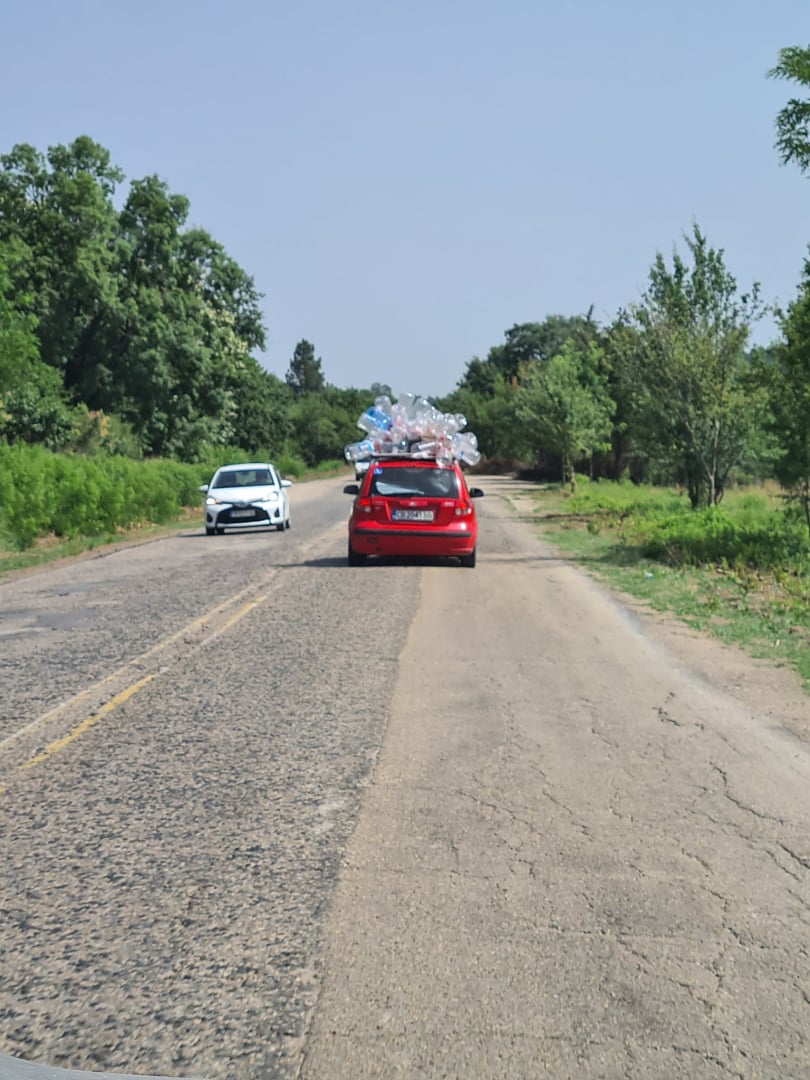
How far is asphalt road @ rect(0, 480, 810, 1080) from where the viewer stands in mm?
3639

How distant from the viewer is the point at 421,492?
741 inches

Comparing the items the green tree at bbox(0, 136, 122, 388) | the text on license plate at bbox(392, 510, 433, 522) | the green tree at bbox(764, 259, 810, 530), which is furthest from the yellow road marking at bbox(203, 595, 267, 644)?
the green tree at bbox(0, 136, 122, 388)

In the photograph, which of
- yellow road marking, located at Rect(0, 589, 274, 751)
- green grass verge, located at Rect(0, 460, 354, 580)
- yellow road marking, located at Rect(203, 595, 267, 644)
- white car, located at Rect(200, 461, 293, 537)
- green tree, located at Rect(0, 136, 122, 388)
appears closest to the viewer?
yellow road marking, located at Rect(0, 589, 274, 751)

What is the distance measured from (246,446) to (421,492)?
59558 mm

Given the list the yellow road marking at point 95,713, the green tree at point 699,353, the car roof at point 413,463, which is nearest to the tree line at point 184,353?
the green tree at point 699,353

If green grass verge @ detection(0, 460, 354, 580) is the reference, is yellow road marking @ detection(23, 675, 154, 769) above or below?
above

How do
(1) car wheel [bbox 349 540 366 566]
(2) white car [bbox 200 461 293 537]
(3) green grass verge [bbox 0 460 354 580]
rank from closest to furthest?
(1) car wheel [bbox 349 540 366 566]
(3) green grass verge [bbox 0 460 354 580]
(2) white car [bbox 200 461 293 537]

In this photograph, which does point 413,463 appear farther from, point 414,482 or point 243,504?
point 243,504

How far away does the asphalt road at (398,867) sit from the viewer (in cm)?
364

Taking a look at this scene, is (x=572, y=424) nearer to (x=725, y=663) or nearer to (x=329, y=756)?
(x=725, y=663)

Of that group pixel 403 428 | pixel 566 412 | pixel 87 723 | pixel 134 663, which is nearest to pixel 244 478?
pixel 403 428

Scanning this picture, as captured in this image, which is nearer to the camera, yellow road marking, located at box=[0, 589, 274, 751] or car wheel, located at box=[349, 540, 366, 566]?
yellow road marking, located at box=[0, 589, 274, 751]

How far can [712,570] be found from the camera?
19.6 m

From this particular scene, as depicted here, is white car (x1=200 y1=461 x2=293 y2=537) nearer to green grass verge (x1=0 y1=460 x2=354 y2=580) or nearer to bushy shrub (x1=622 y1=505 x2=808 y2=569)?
green grass verge (x1=0 y1=460 x2=354 y2=580)
